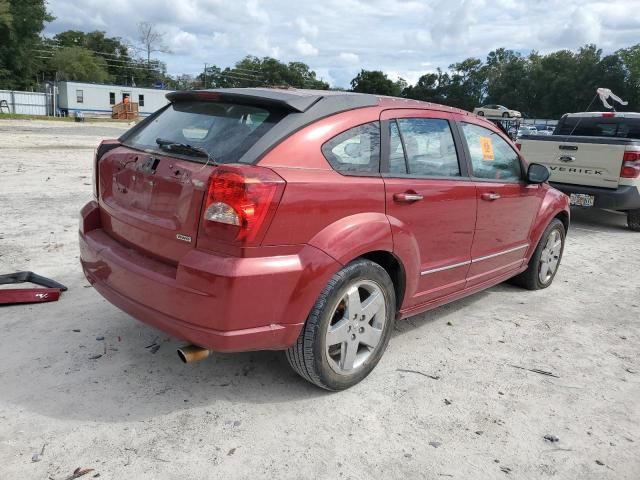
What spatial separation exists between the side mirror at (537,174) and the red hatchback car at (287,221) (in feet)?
2.75

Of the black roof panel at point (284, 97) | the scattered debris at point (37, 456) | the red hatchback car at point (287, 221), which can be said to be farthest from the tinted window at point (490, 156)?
the scattered debris at point (37, 456)

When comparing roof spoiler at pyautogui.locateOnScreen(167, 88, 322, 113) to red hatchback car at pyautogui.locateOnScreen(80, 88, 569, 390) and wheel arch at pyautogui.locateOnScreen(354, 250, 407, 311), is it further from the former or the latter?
wheel arch at pyautogui.locateOnScreen(354, 250, 407, 311)

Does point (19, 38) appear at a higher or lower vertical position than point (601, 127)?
higher

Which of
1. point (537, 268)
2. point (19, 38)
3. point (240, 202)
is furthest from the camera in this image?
point (19, 38)

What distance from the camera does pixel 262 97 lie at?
300 cm

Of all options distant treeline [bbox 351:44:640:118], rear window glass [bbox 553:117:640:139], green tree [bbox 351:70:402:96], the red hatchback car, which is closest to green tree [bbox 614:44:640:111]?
distant treeline [bbox 351:44:640:118]

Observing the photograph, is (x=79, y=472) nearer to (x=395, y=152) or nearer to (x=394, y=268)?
(x=394, y=268)

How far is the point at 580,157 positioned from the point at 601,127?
1.90 meters

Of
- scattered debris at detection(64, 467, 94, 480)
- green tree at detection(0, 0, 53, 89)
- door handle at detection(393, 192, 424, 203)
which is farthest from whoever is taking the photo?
green tree at detection(0, 0, 53, 89)

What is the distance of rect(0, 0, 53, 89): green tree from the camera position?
182ft

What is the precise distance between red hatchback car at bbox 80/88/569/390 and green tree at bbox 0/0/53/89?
61731 mm

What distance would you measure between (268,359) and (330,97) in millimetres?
1710

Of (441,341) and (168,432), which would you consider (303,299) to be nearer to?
(168,432)

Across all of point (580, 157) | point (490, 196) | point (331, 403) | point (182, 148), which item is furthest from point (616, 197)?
point (182, 148)
